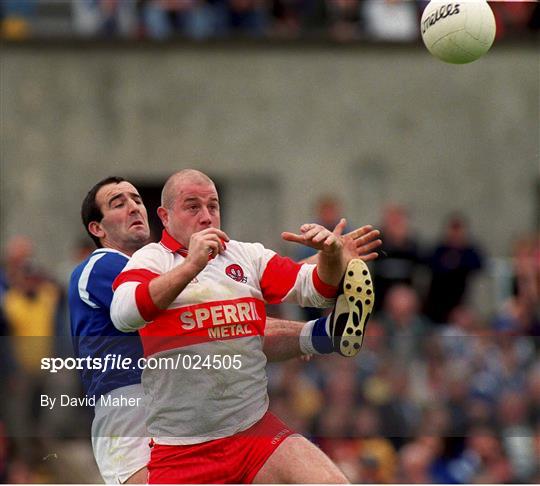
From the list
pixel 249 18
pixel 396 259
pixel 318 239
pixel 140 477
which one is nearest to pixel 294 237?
pixel 318 239

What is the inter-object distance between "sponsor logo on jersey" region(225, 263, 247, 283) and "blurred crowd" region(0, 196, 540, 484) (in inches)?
150

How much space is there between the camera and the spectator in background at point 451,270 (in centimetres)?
1552

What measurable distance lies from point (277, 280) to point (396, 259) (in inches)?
293

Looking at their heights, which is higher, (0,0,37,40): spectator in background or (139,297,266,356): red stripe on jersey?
(0,0,37,40): spectator in background

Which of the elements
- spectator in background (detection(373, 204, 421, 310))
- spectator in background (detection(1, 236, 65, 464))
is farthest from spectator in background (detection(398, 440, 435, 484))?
spectator in background (detection(1, 236, 65, 464))

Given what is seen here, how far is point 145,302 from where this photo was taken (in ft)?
24.5

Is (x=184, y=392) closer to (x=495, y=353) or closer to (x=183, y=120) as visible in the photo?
(x=495, y=353)

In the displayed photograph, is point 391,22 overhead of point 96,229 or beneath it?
overhead

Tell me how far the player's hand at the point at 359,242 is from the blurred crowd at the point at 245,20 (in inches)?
435

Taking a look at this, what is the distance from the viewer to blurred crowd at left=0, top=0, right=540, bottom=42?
61.4 ft

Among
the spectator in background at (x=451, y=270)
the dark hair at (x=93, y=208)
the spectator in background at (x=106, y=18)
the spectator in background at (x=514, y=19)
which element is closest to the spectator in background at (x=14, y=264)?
the spectator in background at (x=451, y=270)

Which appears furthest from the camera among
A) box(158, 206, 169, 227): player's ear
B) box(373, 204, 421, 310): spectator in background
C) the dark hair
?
box(373, 204, 421, 310): spectator in background

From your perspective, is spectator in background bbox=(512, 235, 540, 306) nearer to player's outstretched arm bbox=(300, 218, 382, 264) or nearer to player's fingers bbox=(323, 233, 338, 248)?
player's outstretched arm bbox=(300, 218, 382, 264)

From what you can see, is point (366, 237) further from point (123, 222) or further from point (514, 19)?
point (514, 19)
